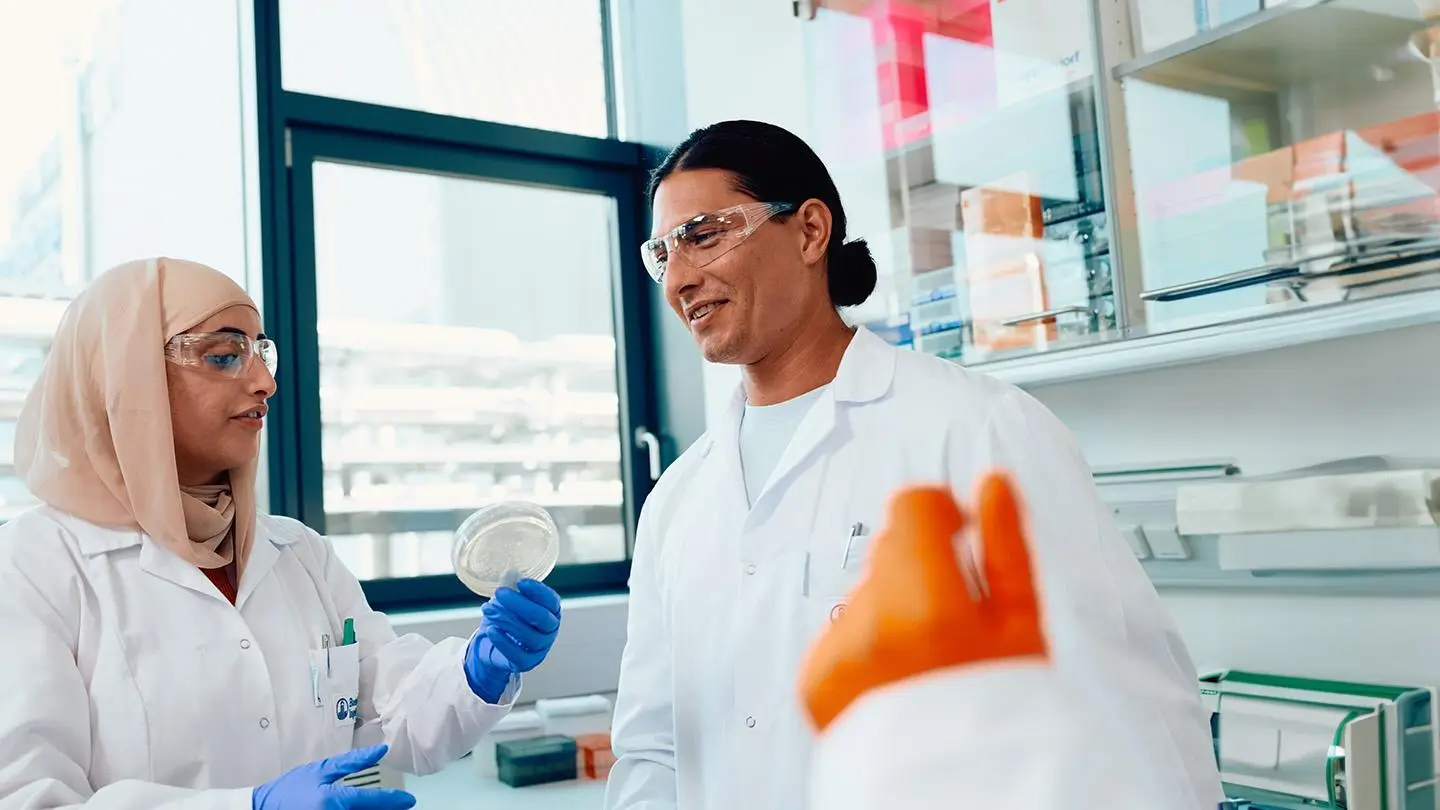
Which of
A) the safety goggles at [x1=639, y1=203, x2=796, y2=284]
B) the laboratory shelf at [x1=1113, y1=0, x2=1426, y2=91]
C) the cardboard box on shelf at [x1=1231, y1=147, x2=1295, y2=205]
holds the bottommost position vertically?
the safety goggles at [x1=639, y1=203, x2=796, y2=284]

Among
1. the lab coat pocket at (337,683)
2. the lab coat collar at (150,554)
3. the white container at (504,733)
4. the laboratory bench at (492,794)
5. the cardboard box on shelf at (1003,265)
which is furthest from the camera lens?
the white container at (504,733)

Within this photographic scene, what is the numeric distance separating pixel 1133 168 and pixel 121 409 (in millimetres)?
1381

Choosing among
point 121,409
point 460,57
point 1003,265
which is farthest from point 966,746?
point 460,57

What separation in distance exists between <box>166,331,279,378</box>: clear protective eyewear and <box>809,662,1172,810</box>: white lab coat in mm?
1336

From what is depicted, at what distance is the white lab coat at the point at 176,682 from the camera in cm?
119

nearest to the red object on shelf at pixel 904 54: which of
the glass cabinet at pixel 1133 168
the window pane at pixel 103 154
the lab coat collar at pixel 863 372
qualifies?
the glass cabinet at pixel 1133 168

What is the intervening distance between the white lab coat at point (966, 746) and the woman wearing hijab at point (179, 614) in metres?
1.04

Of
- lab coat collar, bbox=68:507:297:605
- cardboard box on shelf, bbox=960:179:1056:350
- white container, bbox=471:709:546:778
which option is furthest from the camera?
white container, bbox=471:709:546:778

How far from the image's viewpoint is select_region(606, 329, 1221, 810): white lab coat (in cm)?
123

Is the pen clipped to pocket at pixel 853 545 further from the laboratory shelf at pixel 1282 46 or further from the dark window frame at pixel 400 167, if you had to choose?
the dark window frame at pixel 400 167

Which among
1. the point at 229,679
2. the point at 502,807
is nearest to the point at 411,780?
the point at 502,807

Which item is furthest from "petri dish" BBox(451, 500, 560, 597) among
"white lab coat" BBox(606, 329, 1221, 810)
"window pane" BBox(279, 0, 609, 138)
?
"window pane" BBox(279, 0, 609, 138)

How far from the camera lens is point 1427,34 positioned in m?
1.35

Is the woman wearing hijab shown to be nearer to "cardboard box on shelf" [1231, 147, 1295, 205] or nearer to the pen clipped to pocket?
the pen clipped to pocket
